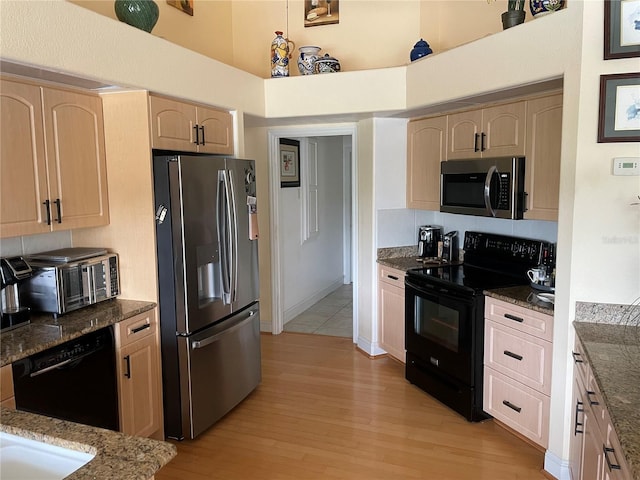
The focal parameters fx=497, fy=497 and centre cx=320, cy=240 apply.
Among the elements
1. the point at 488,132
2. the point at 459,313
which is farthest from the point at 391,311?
the point at 488,132

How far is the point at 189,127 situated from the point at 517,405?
8.57ft

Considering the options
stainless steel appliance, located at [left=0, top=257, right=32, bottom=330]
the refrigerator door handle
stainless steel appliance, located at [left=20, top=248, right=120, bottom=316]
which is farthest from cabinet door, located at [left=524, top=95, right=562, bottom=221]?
stainless steel appliance, located at [left=0, top=257, right=32, bottom=330]

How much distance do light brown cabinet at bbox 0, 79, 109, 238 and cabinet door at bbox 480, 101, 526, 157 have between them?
Answer: 7.96 feet

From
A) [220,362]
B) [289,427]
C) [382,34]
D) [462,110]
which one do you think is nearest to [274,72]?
[382,34]

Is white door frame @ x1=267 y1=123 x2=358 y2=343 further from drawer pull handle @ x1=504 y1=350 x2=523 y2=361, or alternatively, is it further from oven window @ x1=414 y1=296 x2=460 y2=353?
drawer pull handle @ x1=504 y1=350 x2=523 y2=361

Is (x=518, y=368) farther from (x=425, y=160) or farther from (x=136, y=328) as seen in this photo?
(x=136, y=328)

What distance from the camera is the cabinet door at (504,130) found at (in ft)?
10.1

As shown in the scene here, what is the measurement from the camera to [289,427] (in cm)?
323

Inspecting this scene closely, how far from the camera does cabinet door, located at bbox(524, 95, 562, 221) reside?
9.30 feet

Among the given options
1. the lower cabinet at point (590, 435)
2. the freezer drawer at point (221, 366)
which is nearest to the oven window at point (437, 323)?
the lower cabinet at point (590, 435)

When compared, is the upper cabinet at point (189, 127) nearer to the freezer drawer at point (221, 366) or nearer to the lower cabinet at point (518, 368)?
the freezer drawer at point (221, 366)

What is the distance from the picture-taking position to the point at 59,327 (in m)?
2.39

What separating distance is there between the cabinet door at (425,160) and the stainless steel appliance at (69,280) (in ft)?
7.96

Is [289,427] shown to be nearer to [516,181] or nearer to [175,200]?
[175,200]
